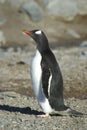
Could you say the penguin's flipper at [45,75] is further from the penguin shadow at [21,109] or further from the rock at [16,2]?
the rock at [16,2]

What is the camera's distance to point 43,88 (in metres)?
10.0

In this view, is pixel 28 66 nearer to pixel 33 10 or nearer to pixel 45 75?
pixel 45 75

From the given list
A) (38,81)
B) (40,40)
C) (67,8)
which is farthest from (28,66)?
(67,8)

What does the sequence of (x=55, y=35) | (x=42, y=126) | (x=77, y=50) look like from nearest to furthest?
(x=42, y=126)
(x=77, y=50)
(x=55, y=35)

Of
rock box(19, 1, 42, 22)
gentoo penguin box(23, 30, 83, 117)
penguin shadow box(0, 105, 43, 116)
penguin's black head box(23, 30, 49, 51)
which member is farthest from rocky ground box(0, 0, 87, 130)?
penguin's black head box(23, 30, 49, 51)

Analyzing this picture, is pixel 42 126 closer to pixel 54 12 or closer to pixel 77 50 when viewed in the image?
pixel 77 50

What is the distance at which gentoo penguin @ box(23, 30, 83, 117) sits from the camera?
32.6ft

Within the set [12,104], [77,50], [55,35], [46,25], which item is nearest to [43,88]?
[12,104]

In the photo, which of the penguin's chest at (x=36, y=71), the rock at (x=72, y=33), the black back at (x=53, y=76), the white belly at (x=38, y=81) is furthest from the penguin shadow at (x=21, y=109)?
the rock at (x=72, y=33)

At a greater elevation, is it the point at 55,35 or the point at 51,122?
the point at 55,35

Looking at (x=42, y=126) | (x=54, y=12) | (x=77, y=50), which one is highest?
(x=54, y=12)

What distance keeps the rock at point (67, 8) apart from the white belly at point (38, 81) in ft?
61.8

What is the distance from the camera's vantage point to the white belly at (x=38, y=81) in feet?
32.5

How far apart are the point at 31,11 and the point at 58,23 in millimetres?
1386
